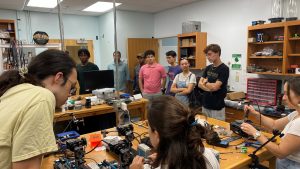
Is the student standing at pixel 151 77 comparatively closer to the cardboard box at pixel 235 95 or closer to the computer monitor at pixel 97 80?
the computer monitor at pixel 97 80

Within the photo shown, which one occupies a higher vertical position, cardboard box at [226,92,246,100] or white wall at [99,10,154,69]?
white wall at [99,10,154,69]

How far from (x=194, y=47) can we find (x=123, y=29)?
2123 mm

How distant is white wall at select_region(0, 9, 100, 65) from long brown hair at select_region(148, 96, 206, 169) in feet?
19.2

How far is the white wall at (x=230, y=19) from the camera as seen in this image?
410 centimetres

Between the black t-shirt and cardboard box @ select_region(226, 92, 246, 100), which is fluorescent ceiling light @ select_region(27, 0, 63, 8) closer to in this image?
the black t-shirt

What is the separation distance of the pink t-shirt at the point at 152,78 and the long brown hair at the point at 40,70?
287cm

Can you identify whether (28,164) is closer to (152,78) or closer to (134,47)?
(152,78)

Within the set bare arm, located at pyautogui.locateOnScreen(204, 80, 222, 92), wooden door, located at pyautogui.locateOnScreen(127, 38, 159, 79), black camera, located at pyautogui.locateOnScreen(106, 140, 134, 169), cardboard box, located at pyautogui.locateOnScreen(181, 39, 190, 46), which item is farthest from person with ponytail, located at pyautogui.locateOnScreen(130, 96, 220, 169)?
wooden door, located at pyautogui.locateOnScreen(127, 38, 159, 79)

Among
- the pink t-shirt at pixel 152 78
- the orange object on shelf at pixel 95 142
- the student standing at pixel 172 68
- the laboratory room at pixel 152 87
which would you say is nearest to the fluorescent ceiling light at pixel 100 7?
the laboratory room at pixel 152 87

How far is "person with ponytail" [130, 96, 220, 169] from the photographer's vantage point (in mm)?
1034

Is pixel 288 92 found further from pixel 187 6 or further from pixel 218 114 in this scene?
pixel 187 6

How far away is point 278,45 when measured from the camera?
3705mm

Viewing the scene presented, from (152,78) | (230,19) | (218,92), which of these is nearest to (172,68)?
(152,78)

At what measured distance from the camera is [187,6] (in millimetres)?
5449
